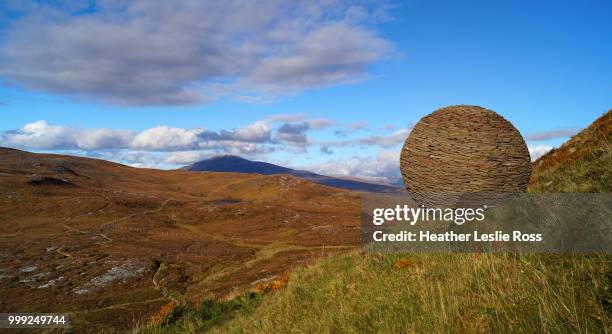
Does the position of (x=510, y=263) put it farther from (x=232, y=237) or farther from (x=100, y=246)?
(x=232, y=237)

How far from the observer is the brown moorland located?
2647cm

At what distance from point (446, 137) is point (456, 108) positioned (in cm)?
118

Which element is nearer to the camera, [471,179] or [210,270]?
[471,179]

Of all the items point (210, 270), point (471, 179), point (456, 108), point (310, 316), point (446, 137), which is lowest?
point (210, 270)

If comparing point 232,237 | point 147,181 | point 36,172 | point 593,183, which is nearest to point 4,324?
point 593,183

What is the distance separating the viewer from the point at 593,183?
8.88m

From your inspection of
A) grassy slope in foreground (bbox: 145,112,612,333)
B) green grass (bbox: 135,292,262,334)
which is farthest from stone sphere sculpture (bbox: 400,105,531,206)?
green grass (bbox: 135,292,262,334)

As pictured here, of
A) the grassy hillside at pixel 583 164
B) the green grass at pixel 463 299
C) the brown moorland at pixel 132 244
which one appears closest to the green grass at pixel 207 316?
the brown moorland at pixel 132 244

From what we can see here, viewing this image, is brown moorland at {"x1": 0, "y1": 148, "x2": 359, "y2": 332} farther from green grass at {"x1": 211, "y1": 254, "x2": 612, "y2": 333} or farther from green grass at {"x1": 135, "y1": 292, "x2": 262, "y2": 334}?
green grass at {"x1": 211, "y1": 254, "x2": 612, "y2": 333}

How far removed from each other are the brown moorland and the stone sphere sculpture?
16.2ft

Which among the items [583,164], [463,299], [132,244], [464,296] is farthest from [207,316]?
[132,244]

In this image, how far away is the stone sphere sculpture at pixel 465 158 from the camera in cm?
1228

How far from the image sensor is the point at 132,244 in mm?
44656

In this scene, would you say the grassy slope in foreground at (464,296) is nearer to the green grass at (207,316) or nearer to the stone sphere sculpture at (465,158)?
the stone sphere sculpture at (465,158)
